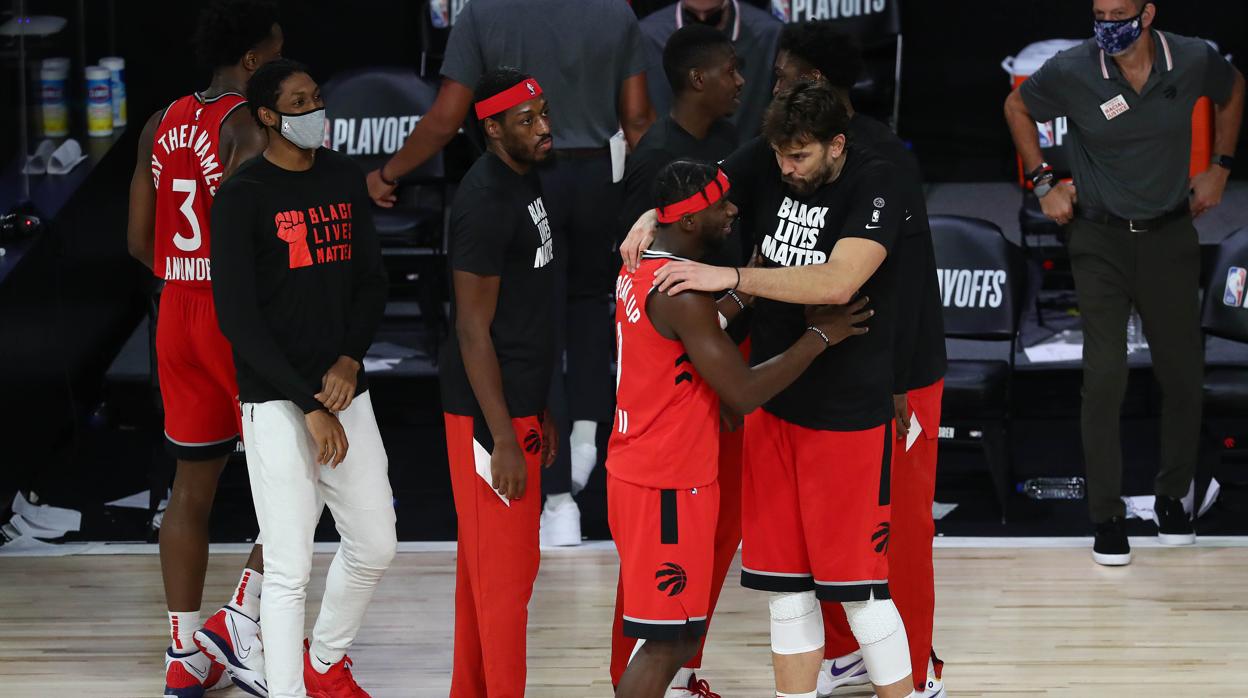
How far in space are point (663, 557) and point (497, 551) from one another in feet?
1.56

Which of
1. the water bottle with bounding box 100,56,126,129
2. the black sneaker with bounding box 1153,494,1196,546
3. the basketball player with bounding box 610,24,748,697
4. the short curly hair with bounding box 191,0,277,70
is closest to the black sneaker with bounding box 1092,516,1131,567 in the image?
the black sneaker with bounding box 1153,494,1196,546

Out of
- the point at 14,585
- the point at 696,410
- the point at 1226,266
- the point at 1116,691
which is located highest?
the point at 696,410

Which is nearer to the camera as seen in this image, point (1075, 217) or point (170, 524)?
point (170, 524)

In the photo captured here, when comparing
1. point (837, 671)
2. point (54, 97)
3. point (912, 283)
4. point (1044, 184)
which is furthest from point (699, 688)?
point (54, 97)

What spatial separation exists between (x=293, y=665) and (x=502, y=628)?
0.53 meters

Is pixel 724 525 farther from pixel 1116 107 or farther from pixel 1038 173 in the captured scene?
pixel 1116 107

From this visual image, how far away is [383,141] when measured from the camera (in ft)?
23.4

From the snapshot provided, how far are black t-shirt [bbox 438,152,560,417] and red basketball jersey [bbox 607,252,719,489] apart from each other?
0.29 m

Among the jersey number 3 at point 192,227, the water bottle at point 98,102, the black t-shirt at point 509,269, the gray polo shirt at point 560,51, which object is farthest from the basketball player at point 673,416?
the water bottle at point 98,102

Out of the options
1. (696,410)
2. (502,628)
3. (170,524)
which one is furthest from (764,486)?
(170,524)

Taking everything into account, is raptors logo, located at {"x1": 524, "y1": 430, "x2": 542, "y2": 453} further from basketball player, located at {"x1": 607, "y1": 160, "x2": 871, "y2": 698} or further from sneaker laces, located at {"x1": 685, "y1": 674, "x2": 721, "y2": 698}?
sneaker laces, located at {"x1": 685, "y1": 674, "x2": 721, "y2": 698}

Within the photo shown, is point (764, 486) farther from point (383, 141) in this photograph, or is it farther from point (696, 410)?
point (383, 141)

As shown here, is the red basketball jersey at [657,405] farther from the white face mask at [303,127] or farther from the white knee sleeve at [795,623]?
the white face mask at [303,127]

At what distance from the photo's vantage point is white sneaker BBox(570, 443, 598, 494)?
603 centimetres
